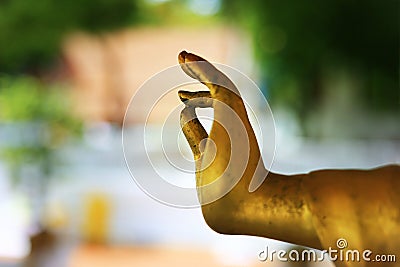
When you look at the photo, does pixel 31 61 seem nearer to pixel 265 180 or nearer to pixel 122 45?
pixel 122 45

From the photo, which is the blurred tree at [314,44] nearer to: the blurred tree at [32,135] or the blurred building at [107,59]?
the blurred building at [107,59]

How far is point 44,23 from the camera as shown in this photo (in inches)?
80.3

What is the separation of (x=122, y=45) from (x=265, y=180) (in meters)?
1.91

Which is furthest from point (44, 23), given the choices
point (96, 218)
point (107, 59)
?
point (96, 218)

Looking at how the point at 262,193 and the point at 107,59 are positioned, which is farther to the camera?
the point at 107,59

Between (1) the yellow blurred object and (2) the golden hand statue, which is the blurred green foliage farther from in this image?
(2) the golden hand statue

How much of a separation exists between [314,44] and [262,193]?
6.25 feet

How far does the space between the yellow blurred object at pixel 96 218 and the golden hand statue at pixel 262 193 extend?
1.10 meters

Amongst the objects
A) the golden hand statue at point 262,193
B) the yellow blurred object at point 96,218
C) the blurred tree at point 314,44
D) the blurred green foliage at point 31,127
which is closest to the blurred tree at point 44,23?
the blurred green foliage at point 31,127

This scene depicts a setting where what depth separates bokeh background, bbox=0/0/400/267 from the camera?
4.81ft

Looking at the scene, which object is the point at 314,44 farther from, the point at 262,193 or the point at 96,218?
the point at 262,193

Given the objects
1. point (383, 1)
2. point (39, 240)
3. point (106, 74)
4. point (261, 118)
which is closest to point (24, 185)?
point (39, 240)

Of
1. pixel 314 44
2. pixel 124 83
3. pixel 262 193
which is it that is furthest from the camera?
pixel 314 44

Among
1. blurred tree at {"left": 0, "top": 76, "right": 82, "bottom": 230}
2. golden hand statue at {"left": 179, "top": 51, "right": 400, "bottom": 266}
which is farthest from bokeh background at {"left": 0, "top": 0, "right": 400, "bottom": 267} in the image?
golden hand statue at {"left": 179, "top": 51, "right": 400, "bottom": 266}
